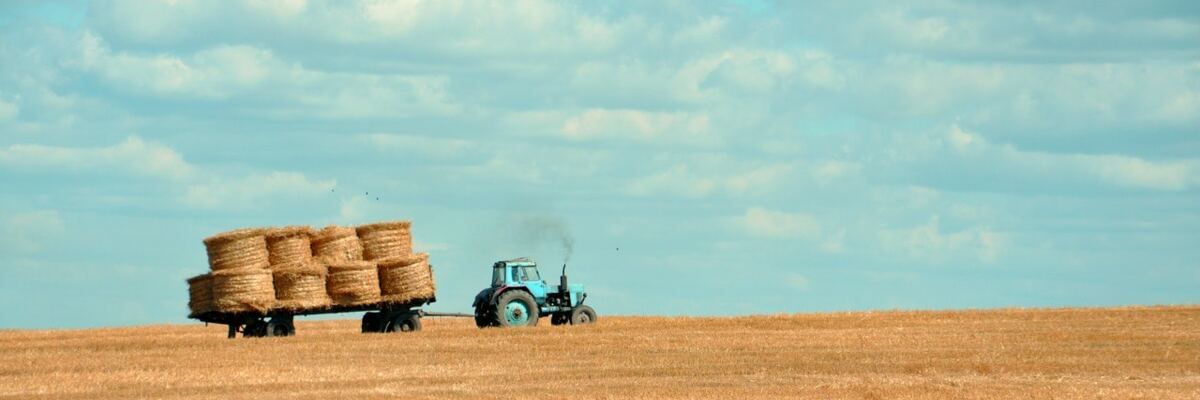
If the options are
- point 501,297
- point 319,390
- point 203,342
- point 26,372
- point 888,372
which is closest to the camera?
point 319,390

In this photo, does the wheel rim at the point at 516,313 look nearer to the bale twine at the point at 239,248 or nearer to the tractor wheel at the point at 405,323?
the tractor wheel at the point at 405,323

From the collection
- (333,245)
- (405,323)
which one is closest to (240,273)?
(333,245)

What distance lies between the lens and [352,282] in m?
34.1

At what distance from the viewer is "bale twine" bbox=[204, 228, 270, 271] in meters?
33.3

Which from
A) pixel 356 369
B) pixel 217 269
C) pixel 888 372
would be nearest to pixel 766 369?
pixel 888 372

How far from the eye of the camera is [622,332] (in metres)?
33.4

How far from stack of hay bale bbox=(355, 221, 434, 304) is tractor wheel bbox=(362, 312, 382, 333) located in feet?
3.77

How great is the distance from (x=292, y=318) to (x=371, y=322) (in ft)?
6.79

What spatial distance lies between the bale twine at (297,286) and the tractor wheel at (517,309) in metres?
4.35

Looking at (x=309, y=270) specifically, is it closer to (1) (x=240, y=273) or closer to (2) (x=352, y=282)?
(2) (x=352, y=282)

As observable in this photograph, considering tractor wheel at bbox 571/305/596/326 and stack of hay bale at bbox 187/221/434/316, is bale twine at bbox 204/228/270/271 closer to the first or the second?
stack of hay bale at bbox 187/221/434/316

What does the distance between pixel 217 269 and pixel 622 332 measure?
26.9ft

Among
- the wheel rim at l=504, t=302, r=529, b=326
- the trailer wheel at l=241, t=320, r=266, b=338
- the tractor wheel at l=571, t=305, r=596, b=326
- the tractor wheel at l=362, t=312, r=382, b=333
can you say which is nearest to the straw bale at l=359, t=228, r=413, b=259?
the tractor wheel at l=362, t=312, r=382, b=333

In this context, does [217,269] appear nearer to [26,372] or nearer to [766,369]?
[26,372]
